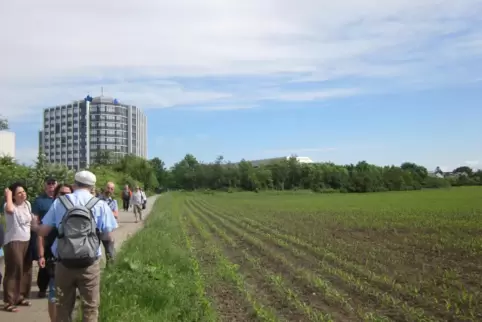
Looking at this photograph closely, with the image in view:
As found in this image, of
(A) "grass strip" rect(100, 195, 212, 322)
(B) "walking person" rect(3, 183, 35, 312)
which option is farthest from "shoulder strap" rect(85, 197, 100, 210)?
(B) "walking person" rect(3, 183, 35, 312)

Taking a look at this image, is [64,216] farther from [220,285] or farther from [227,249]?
[227,249]

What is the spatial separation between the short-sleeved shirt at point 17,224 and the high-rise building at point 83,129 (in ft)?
306

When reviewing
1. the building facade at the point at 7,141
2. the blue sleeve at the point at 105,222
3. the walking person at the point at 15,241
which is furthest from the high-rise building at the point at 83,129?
the blue sleeve at the point at 105,222

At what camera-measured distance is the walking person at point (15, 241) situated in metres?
7.05

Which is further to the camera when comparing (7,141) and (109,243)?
(7,141)

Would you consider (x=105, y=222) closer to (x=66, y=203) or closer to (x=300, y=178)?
(x=66, y=203)

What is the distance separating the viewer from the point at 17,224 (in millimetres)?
7156

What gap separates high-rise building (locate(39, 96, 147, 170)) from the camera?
332ft

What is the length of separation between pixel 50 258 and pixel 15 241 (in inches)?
47.1

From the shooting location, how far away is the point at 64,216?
15.8 feet

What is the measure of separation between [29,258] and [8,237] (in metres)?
0.47

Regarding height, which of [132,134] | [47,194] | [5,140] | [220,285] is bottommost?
[220,285]

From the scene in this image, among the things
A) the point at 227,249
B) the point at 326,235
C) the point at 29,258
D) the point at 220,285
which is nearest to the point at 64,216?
the point at 29,258

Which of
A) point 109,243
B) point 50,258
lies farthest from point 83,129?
point 50,258
